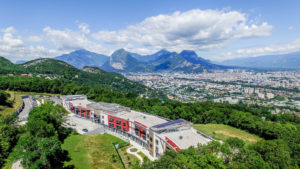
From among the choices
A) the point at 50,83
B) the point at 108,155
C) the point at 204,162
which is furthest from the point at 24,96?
the point at 204,162

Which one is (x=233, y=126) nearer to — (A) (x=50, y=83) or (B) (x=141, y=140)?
(B) (x=141, y=140)

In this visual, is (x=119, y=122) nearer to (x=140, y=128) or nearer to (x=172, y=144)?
(x=140, y=128)

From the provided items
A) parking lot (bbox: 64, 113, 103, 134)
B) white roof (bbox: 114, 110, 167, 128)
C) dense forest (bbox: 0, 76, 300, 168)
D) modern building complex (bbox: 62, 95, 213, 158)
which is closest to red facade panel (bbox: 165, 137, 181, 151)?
modern building complex (bbox: 62, 95, 213, 158)

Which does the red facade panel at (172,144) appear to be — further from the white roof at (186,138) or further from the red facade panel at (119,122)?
the red facade panel at (119,122)

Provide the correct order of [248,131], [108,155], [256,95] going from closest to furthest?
1. [108,155]
2. [248,131]
3. [256,95]

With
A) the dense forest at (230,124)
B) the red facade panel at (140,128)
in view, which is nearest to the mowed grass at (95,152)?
the red facade panel at (140,128)

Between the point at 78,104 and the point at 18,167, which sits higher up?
the point at 78,104

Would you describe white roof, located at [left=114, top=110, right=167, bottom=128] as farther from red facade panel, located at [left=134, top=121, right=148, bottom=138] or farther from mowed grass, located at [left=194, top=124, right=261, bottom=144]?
mowed grass, located at [left=194, top=124, right=261, bottom=144]
